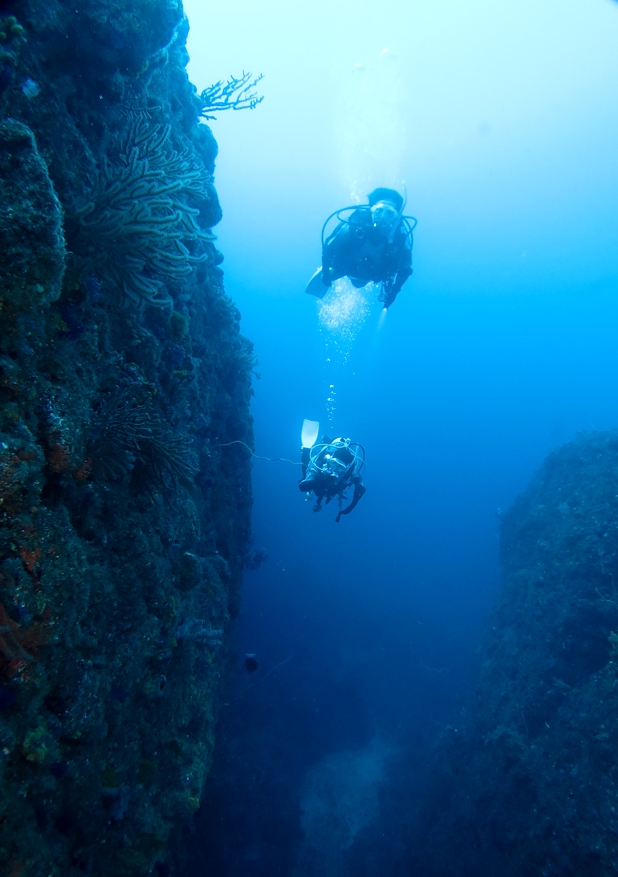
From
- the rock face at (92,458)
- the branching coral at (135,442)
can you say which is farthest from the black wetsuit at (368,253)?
the branching coral at (135,442)

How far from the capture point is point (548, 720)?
29.0 feet

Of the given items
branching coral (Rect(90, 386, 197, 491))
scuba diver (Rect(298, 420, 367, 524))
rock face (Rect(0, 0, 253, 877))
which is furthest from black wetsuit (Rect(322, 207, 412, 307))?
branching coral (Rect(90, 386, 197, 491))

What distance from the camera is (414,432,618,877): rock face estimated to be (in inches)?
275

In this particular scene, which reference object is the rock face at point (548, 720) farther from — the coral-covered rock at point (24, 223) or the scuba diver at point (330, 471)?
the coral-covered rock at point (24, 223)

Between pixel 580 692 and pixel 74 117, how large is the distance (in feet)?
40.8

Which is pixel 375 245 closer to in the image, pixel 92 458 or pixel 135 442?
pixel 135 442

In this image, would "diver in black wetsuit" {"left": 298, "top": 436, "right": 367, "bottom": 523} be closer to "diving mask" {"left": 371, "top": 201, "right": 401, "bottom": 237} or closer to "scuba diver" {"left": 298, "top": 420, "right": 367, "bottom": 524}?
"scuba diver" {"left": 298, "top": 420, "right": 367, "bottom": 524}

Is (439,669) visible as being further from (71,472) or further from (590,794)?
(71,472)

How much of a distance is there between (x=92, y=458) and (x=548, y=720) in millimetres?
10893

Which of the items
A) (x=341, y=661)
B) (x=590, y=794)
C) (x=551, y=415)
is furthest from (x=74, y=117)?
(x=551, y=415)

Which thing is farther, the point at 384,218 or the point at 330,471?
the point at 330,471

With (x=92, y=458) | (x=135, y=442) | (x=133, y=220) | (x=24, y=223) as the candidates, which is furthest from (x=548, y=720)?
(x=24, y=223)

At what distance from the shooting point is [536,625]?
36.5ft

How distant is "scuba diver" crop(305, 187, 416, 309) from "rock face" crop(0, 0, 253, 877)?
14.8ft
